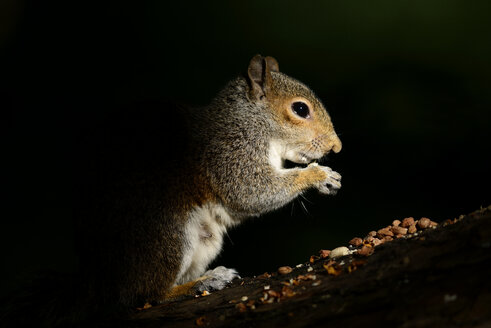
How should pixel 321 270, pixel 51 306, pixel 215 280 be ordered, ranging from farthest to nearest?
pixel 215 280
pixel 51 306
pixel 321 270

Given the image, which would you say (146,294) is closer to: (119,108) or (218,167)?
(218,167)

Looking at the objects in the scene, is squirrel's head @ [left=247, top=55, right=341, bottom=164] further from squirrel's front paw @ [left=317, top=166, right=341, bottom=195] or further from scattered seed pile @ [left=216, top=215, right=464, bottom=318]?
scattered seed pile @ [left=216, top=215, right=464, bottom=318]

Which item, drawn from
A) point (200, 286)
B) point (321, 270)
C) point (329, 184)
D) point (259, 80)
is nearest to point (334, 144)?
point (329, 184)

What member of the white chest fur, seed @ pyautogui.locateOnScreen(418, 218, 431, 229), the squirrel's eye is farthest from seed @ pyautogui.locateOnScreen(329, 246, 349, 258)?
the squirrel's eye

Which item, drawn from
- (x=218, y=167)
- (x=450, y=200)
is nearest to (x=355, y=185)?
(x=450, y=200)

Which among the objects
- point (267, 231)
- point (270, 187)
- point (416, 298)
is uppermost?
point (270, 187)

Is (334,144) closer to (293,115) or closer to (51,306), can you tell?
(293,115)

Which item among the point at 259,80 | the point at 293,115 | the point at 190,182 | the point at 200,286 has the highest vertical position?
the point at 259,80

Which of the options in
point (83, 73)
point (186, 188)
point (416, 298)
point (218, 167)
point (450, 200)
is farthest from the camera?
point (83, 73)
